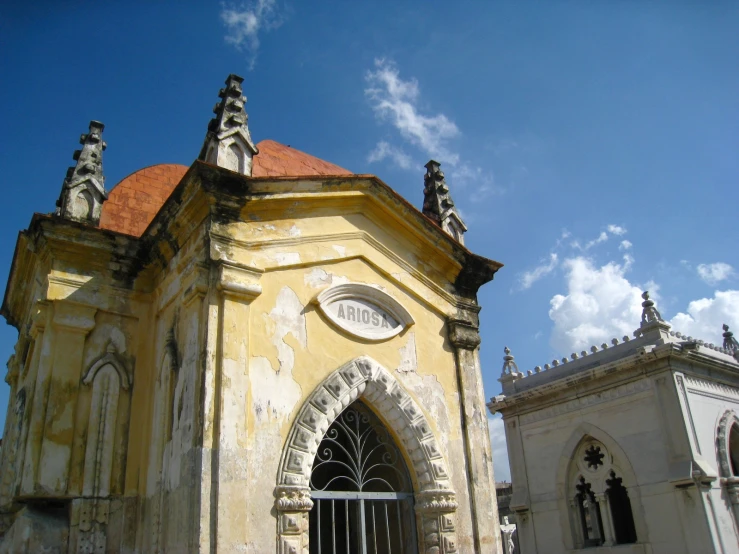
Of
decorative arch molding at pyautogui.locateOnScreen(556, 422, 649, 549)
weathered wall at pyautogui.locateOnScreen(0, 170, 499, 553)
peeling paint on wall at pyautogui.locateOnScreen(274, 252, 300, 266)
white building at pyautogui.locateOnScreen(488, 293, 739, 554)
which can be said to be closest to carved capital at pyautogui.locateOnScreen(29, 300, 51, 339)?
weathered wall at pyautogui.locateOnScreen(0, 170, 499, 553)

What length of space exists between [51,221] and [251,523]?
4634 millimetres

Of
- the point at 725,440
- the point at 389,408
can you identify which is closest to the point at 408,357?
the point at 389,408

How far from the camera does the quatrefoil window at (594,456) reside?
19172mm

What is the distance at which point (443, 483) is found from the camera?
25.7 ft

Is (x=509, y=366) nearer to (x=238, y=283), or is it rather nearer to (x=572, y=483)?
(x=572, y=483)

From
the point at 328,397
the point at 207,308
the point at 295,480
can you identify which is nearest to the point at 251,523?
the point at 295,480

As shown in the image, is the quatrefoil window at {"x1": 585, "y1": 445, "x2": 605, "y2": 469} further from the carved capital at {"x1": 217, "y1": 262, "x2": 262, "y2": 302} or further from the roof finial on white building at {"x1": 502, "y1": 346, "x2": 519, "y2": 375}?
the carved capital at {"x1": 217, "y1": 262, "x2": 262, "y2": 302}

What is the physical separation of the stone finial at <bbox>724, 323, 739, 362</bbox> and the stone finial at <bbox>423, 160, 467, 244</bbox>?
14837 millimetres

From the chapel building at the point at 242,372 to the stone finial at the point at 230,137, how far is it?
3 centimetres

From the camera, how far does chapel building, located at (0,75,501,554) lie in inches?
260

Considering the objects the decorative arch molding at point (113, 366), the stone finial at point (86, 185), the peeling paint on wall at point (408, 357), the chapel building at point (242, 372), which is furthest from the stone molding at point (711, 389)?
the stone finial at point (86, 185)

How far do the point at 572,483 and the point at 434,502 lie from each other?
13503 mm

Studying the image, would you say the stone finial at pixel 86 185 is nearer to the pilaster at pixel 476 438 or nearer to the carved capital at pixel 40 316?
the carved capital at pixel 40 316

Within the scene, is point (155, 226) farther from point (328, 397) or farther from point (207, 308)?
point (328, 397)
